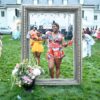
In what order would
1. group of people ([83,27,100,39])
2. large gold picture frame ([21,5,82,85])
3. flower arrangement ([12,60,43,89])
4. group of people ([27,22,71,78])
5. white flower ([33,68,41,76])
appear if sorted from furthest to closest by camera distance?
group of people ([83,27,100,39]) < group of people ([27,22,71,78]) < large gold picture frame ([21,5,82,85]) < white flower ([33,68,41,76]) < flower arrangement ([12,60,43,89])

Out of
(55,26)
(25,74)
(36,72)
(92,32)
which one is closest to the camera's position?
(25,74)

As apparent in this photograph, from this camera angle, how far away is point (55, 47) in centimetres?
1159

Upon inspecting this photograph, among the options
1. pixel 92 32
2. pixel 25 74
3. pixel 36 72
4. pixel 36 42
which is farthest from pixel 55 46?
pixel 92 32

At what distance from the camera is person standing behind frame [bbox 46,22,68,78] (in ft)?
37.9

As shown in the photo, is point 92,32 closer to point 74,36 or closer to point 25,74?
point 74,36

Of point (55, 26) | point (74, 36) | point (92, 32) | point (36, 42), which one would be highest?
point (55, 26)

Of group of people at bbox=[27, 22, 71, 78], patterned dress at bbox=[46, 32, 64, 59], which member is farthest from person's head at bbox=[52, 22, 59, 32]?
patterned dress at bbox=[46, 32, 64, 59]

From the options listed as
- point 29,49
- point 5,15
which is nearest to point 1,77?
point 29,49

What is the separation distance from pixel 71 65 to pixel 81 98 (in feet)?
5.15

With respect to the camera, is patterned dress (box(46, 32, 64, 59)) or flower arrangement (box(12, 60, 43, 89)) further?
patterned dress (box(46, 32, 64, 59))

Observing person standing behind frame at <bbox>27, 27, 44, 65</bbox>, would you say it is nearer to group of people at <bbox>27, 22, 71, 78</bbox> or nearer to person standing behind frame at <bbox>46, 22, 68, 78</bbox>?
group of people at <bbox>27, 22, 71, 78</bbox>

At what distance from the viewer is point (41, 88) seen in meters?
11.4

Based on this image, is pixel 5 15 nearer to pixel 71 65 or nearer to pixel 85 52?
pixel 85 52

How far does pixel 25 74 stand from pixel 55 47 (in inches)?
44.8
